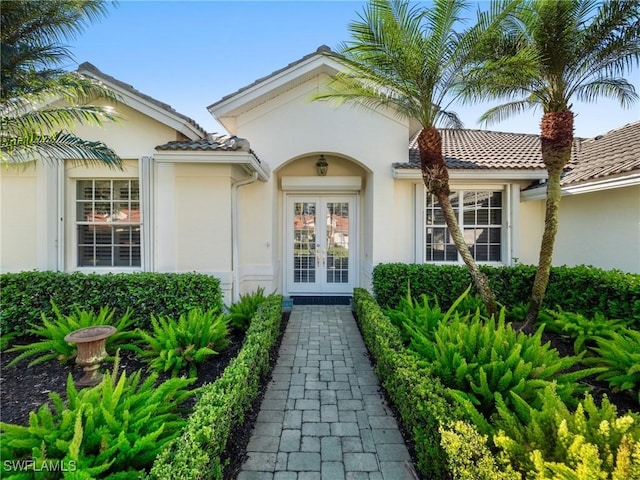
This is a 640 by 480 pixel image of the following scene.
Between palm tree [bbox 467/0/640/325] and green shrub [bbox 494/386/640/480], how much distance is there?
4193 millimetres

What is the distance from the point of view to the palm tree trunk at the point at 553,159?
5.87 meters

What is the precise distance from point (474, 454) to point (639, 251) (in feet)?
24.4

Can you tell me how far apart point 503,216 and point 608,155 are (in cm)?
319

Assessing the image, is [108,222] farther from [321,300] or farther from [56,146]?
[321,300]

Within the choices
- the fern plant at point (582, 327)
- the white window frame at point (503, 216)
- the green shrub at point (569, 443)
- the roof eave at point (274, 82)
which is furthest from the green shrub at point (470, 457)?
the roof eave at point (274, 82)

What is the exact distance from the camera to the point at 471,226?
9.16 meters

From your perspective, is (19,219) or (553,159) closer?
(553,159)

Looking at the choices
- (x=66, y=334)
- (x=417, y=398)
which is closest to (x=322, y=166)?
(x=66, y=334)

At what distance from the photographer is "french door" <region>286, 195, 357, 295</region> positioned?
34.2 feet

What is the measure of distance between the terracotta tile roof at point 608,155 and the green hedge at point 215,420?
850 centimetres

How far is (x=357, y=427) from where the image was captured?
4020 mm

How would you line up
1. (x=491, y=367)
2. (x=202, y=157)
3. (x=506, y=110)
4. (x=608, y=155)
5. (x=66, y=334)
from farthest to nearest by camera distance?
(x=608, y=155) < (x=506, y=110) < (x=202, y=157) < (x=66, y=334) < (x=491, y=367)

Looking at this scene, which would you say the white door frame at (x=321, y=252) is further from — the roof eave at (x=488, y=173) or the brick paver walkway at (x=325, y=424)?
the brick paver walkway at (x=325, y=424)

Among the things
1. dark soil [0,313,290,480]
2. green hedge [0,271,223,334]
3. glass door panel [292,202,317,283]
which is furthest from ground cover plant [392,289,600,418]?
glass door panel [292,202,317,283]
